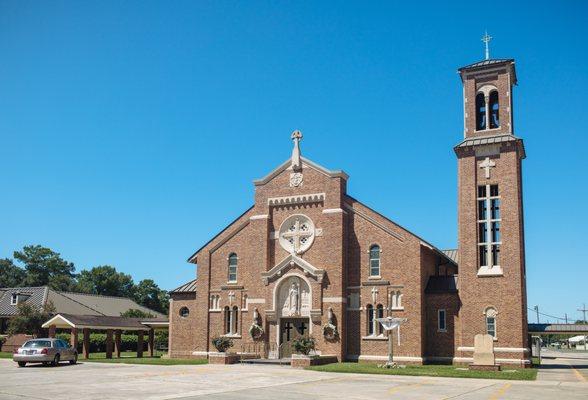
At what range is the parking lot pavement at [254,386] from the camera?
725 inches

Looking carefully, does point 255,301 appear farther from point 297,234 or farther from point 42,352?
point 42,352

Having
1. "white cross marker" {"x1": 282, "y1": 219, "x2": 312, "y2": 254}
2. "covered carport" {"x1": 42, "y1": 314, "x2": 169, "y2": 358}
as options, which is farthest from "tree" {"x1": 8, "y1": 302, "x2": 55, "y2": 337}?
"white cross marker" {"x1": 282, "y1": 219, "x2": 312, "y2": 254}

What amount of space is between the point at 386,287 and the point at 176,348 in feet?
47.4

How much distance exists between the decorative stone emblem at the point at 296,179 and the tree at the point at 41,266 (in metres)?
70.7

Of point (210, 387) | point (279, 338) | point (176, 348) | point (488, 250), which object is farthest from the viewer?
point (176, 348)

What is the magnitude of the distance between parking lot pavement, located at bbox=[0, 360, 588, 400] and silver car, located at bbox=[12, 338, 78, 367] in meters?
3.46

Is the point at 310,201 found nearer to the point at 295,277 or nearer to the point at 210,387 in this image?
the point at 295,277

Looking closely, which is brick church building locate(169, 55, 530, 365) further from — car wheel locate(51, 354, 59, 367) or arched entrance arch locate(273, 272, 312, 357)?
car wheel locate(51, 354, 59, 367)

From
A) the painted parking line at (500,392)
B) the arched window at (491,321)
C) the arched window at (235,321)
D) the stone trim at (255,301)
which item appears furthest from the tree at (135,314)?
the painted parking line at (500,392)

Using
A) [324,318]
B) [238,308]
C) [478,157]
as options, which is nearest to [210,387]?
[324,318]

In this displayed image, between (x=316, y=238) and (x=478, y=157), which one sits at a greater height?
(x=478, y=157)

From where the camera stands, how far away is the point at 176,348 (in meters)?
41.2

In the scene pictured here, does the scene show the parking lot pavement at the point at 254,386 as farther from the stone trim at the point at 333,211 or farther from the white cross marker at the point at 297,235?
the stone trim at the point at 333,211

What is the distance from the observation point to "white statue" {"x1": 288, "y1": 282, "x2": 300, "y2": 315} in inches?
1490
